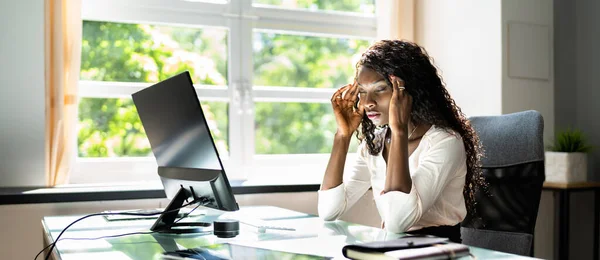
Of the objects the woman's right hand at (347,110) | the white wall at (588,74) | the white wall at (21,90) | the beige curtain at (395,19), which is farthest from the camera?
the white wall at (588,74)

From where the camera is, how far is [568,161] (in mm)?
3145

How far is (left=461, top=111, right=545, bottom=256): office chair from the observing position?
1.84 meters

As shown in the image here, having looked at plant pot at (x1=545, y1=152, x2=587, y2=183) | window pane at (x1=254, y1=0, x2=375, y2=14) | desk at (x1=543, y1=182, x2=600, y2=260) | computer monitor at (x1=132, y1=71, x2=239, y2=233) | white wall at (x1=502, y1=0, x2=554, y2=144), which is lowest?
desk at (x1=543, y1=182, x2=600, y2=260)

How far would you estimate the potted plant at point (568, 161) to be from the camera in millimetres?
3145

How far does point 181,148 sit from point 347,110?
24.6 inches

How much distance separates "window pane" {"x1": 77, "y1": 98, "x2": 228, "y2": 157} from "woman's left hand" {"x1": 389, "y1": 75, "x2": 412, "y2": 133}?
1.55 meters

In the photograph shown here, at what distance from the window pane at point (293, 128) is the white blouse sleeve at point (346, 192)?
4.13ft

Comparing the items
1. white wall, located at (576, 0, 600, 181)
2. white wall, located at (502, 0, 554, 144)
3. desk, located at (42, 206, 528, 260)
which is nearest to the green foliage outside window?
white wall, located at (502, 0, 554, 144)

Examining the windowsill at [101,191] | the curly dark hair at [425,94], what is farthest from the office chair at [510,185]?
the windowsill at [101,191]

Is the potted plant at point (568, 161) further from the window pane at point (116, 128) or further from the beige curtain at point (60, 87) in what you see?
the beige curtain at point (60, 87)

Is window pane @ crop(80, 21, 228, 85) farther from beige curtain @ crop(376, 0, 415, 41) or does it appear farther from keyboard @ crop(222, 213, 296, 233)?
keyboard @ crop(222, 213, 296, 233)

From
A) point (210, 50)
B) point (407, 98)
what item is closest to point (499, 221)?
point (407, 98)

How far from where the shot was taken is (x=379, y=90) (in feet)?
6.21

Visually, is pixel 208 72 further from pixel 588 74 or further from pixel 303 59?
pixel 588 74
